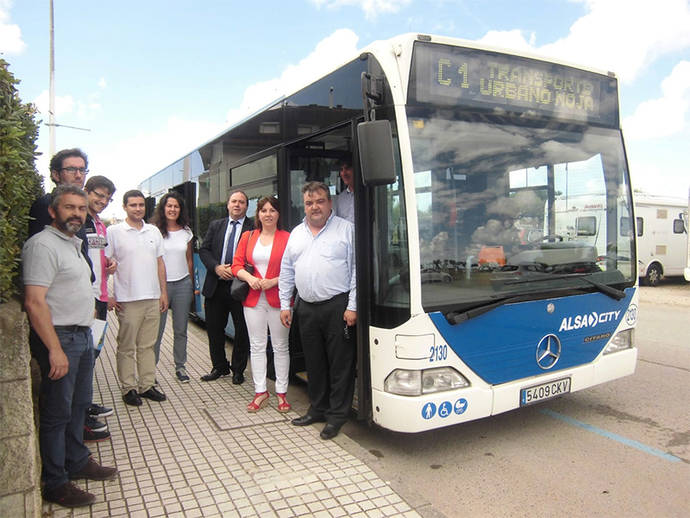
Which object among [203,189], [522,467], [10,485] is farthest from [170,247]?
[522,467]

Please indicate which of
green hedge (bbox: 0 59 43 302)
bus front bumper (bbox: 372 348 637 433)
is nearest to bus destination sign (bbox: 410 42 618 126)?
bus front bumper (bbox: 372 348 637 433)

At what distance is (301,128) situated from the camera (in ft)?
15.8

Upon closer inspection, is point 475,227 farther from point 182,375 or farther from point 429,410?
point 182,375

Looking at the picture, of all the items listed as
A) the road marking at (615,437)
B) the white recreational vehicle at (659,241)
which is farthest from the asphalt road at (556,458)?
the white recreational vehicle at (659,241)

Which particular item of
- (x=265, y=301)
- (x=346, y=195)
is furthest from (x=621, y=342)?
(x=265, y=301)

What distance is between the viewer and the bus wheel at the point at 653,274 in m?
16.5

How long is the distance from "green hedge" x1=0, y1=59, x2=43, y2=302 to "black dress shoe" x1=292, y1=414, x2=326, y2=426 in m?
2.35

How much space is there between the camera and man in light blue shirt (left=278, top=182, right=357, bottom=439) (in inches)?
162

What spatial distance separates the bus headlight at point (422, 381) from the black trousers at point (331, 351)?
0.61 metres

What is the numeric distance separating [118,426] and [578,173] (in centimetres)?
432

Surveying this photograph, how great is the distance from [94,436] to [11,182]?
2152 mm

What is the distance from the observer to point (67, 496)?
3.04 m

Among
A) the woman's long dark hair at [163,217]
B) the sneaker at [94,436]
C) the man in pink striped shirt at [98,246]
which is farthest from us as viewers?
the woman's long dark hair at [163,217]

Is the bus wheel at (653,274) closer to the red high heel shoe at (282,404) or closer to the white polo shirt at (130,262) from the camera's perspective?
the red high heel shoe at (282,404)
